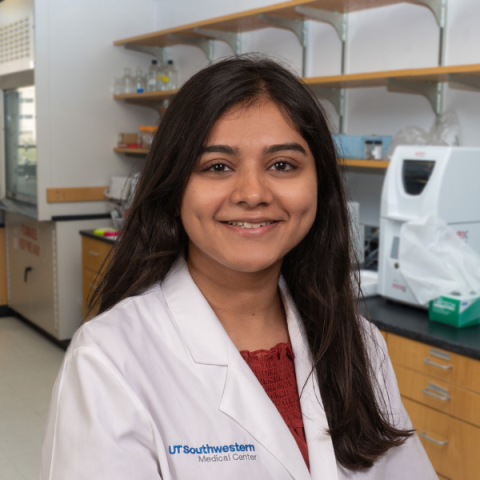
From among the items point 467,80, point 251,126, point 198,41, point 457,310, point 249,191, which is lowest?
point 457,310

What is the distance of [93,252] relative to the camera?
12.5 ft

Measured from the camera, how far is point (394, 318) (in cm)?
211

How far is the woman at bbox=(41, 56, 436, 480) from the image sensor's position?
31.9 inches

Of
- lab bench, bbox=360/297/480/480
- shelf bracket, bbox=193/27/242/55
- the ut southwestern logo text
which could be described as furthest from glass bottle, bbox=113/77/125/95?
the ut southwestern logo text

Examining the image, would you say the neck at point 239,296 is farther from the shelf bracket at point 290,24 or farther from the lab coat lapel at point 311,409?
the shelf bracket at point 290,24

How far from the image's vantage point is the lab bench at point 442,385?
180cm

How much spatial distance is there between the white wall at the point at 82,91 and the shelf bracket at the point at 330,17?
179 cm

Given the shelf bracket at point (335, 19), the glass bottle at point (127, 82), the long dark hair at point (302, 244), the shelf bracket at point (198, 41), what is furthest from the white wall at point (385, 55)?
the long dark hair at point (302, 244)

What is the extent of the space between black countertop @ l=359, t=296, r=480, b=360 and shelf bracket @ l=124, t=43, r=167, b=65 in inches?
110

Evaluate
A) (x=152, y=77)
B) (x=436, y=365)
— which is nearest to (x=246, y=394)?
(x=436, y=365)

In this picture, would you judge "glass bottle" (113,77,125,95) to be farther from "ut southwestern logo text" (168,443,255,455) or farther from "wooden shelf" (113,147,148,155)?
"ut southwestern logo text" (168,443,255,455)

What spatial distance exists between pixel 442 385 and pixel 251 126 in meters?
1.34

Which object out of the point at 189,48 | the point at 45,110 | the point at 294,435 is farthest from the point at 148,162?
the point at 189,48

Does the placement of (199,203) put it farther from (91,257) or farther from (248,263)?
(91,257)
